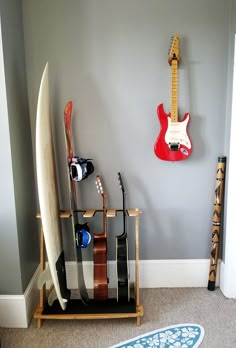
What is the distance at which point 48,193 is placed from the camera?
67.2 inches

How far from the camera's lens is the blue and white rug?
5.17 ft

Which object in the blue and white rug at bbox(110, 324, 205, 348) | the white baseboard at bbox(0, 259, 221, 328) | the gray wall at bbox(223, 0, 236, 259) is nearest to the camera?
the blue and white rug at bbox(110, 324, 205, 348)

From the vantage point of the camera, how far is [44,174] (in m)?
1.66

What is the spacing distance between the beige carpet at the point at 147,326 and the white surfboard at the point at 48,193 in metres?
0.18

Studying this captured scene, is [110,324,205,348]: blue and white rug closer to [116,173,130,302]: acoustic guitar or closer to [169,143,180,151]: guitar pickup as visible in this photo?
[116,173,130,302]: acoustic guitar

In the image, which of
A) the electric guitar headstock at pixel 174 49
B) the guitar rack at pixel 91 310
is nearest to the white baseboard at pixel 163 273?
the guitar rack at pixel 91 310

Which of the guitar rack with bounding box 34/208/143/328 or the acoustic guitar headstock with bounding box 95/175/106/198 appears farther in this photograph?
the acoustic guitar headstock with bounding box 95/175/106/198

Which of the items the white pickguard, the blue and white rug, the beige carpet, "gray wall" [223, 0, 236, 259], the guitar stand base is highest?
"gray wall" [223, 0, 236, 259]

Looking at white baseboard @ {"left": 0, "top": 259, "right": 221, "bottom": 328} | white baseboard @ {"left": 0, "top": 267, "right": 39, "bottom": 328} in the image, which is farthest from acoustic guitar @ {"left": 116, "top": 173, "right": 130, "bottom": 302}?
white baseboard @ {"left": 0, "top": 267, "right": 39, "bottom": 328}

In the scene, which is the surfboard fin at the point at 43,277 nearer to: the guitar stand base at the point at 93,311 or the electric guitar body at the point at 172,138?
the guitar stand base at the point at 93,311

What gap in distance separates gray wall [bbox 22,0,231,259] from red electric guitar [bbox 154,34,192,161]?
0.08m

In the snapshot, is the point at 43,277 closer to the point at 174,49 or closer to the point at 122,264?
the point at 122,264

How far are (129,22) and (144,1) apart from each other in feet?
0.56

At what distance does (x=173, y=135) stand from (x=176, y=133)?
0.03 m
